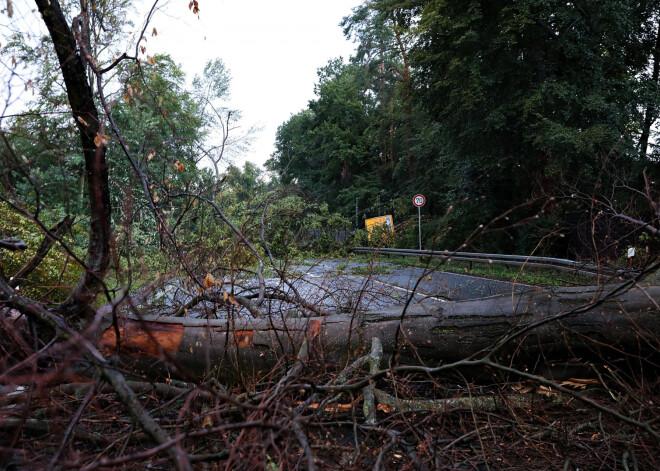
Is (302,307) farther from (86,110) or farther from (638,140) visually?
(638,140)

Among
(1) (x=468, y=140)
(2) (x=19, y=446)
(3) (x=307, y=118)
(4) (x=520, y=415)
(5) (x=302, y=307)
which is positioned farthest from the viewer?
(3) (x=307, y=118)

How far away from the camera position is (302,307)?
14.8 ft

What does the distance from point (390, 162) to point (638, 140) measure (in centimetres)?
1988

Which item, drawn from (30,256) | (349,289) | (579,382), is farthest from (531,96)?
(30,256)

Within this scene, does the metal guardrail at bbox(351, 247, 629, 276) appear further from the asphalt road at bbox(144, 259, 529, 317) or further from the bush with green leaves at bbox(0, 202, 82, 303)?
the bush with green leaves at bbox(0, 202, 82, 303)

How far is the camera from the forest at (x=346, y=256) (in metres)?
2.16

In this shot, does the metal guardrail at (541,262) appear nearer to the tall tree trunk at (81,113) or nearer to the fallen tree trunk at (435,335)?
the fallen tree trunk at (435,335)

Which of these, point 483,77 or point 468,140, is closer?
point 483,77

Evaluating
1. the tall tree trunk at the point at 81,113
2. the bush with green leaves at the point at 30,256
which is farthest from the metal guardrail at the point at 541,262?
the bush with green leaves at the point at 30,256

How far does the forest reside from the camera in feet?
7.10

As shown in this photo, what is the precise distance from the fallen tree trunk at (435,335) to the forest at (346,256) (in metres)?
0.02

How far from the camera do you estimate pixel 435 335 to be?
365cm

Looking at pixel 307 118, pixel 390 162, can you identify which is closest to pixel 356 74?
pixel 307 118

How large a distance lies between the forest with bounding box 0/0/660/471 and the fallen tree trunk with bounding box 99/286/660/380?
0.9 inches
